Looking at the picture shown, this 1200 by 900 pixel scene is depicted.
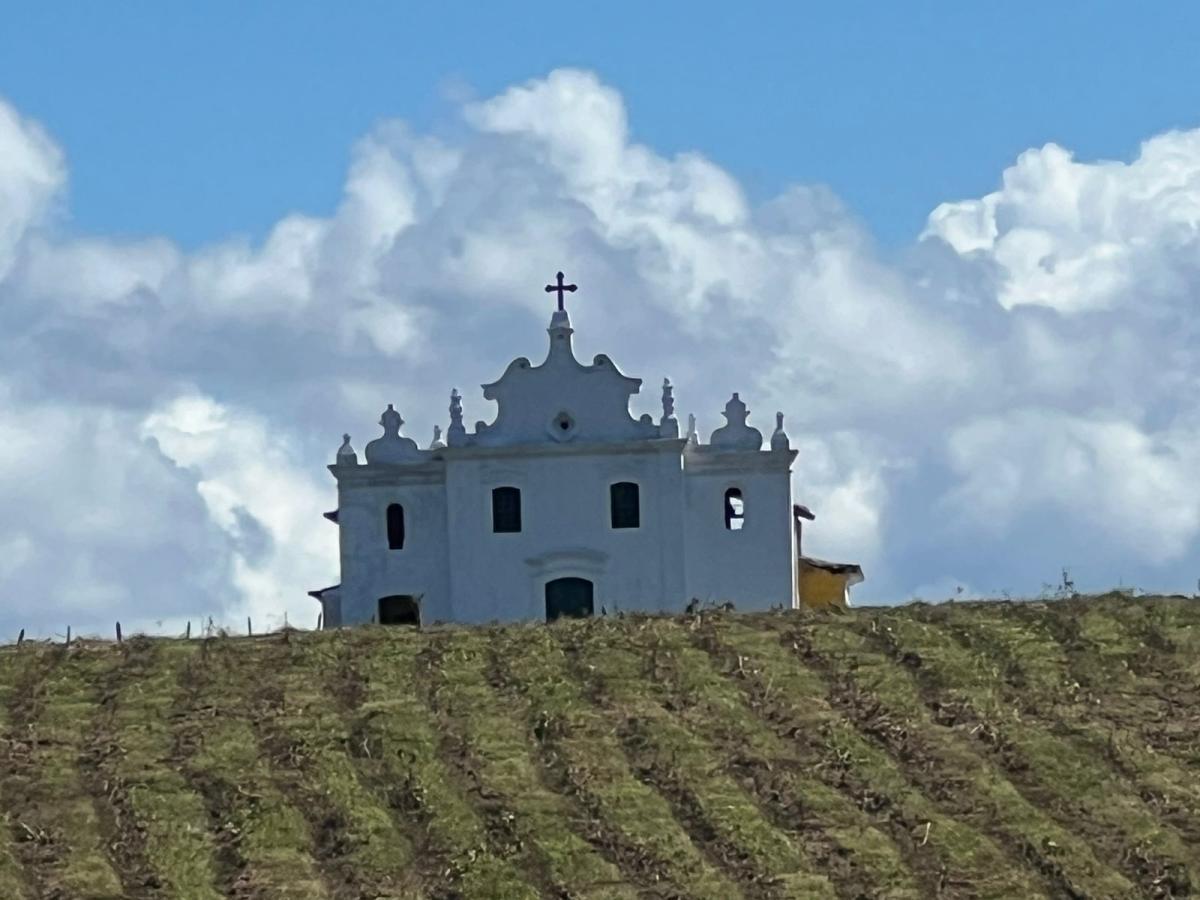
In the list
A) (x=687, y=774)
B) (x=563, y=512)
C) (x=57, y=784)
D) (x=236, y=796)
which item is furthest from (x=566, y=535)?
(x=236, y=796)

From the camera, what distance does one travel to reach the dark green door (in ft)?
201

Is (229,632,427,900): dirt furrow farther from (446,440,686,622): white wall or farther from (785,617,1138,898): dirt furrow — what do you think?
(446,440,686,622): white wall

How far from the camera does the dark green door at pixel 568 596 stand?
61.2m

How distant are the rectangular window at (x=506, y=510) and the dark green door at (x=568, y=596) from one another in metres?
1.51

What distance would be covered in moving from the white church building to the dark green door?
0.04 m

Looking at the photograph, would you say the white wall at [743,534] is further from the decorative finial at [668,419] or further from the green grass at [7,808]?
the green grass at [7,808]

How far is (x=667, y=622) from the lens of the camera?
40781 millimetres

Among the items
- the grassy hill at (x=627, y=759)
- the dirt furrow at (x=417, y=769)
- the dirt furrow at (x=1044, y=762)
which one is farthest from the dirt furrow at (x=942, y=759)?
the dirt furrow at (x=417, y=769)

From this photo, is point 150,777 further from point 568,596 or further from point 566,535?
point 566,535

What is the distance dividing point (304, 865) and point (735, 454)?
32.2 metres

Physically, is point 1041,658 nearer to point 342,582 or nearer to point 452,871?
point 452,871

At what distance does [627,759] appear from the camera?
1353 inches

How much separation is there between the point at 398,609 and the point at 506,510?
3.20 metres

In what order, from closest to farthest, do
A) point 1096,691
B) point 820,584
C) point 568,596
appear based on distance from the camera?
point 1096,691
point 568,596
point 820,584
